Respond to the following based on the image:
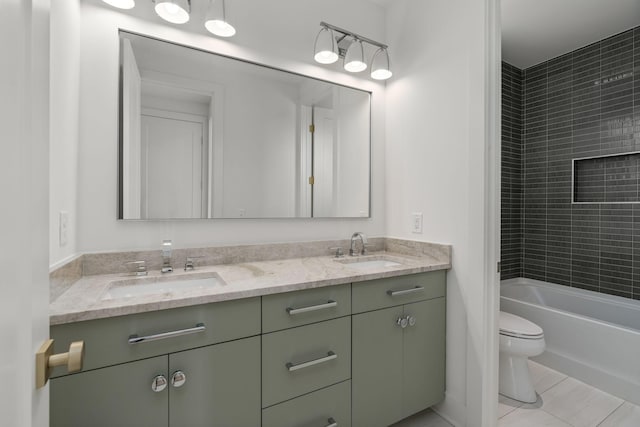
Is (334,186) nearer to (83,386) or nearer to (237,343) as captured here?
(237,343)

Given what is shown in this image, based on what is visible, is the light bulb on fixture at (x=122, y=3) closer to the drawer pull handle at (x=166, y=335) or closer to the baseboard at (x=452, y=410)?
the drawer pull handle at (x=166, y=335)

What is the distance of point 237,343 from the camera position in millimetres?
1122

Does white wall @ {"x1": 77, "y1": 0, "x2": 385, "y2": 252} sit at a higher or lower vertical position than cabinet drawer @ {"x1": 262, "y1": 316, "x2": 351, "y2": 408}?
higher

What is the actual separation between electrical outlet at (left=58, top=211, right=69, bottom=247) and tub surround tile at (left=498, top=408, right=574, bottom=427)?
89.2 inches

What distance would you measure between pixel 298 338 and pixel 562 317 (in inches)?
83.9

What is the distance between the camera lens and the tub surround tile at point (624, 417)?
166cm

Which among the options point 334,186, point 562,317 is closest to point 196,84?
point 334,186

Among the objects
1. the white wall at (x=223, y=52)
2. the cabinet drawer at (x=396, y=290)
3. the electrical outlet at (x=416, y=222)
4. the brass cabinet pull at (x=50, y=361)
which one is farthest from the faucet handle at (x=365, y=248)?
the brass cabinet pull at (x=50, y=361)

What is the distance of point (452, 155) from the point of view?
5.65 ft

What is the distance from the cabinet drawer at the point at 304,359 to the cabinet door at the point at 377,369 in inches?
2.7

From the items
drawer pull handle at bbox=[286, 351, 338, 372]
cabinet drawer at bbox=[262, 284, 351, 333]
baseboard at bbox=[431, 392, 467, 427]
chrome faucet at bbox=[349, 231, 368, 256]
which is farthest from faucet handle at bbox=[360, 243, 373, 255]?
baseboard at bbox=[431, 392, 467, 427]

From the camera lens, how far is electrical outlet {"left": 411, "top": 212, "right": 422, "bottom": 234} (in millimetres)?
1917

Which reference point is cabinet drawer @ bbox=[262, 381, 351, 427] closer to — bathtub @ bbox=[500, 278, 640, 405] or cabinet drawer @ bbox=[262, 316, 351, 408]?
cabinet drawer @ bbox=[262, 316, 351, 408]

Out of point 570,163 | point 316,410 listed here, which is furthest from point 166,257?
point 570,163
